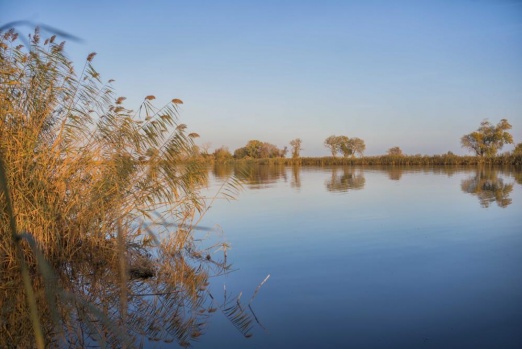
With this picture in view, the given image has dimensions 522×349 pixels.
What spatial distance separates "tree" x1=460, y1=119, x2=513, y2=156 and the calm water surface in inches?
2003

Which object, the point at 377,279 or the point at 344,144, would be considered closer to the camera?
the point at 377,279

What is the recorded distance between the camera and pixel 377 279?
541 cm

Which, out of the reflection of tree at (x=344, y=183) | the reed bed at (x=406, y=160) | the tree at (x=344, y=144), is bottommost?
the reflection of tree at (x=344, y=183)

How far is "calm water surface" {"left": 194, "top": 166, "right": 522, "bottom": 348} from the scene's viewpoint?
382cm

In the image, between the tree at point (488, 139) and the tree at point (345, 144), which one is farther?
the tree at point (345, 144)

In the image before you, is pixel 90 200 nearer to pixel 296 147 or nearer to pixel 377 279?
pixel 377 279

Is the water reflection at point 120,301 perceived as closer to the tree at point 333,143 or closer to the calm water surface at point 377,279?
the calm water surface at point 377,279

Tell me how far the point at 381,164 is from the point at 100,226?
5037 cm

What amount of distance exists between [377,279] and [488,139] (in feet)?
196

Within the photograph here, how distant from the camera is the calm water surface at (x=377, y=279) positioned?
3.82 m

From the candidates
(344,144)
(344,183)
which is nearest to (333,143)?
(344,144)

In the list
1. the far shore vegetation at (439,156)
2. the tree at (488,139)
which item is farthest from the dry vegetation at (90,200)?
the tree at (488,139)

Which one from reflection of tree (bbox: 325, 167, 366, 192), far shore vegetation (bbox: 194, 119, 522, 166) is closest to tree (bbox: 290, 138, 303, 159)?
far shore vegetation (bbox: 194, 119, 522, 166)

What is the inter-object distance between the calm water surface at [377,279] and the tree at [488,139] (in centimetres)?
5087
